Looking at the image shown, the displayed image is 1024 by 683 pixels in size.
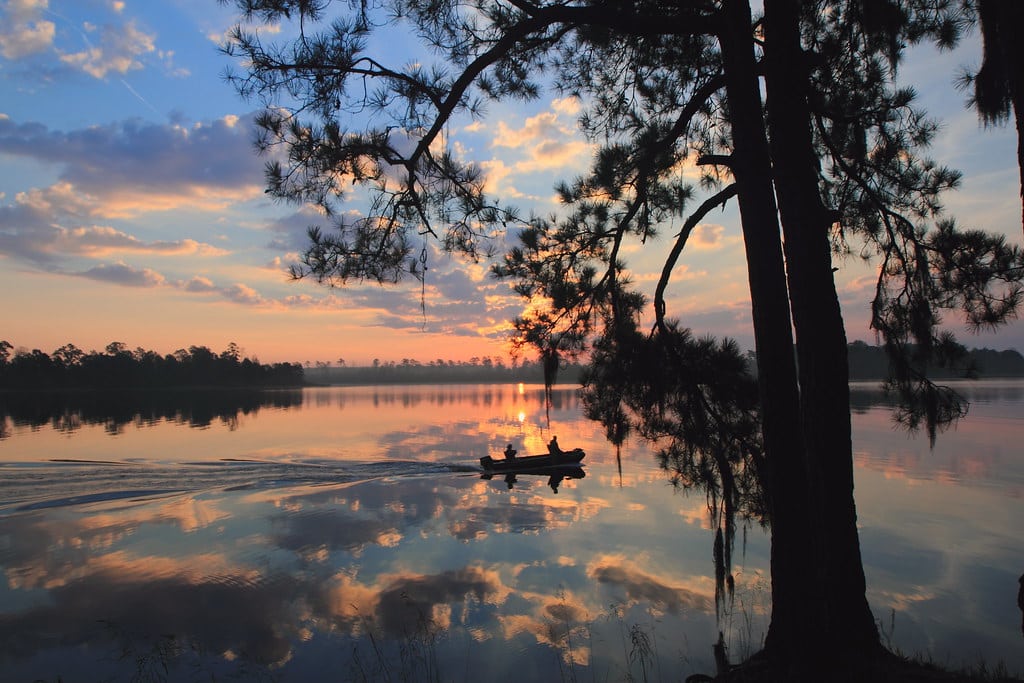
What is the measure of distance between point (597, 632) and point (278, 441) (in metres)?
24.9

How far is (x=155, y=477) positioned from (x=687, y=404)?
58.3 feet

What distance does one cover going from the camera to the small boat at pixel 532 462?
19.7m

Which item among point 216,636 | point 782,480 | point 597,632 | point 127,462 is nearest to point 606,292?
point 782,480

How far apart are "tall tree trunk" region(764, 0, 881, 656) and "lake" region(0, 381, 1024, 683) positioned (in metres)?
2.26

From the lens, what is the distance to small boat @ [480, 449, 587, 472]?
64.5 feet

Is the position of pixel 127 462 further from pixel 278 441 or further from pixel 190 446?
pixel 278 441

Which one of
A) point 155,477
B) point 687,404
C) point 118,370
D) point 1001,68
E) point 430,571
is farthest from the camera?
point 118,370

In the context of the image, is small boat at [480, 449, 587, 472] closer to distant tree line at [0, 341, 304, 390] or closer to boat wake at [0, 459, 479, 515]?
boat wake at [0, 459, 479, 515]

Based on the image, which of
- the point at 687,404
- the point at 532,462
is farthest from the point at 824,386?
the point at 532,462

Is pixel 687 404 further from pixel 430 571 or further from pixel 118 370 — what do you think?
pixel 118 370

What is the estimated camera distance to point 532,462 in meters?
20.2

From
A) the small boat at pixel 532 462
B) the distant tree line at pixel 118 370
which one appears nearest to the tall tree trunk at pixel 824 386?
the small boat at pixel 532 462

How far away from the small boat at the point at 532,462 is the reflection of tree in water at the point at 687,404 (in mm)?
13889

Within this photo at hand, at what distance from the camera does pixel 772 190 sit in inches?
160
